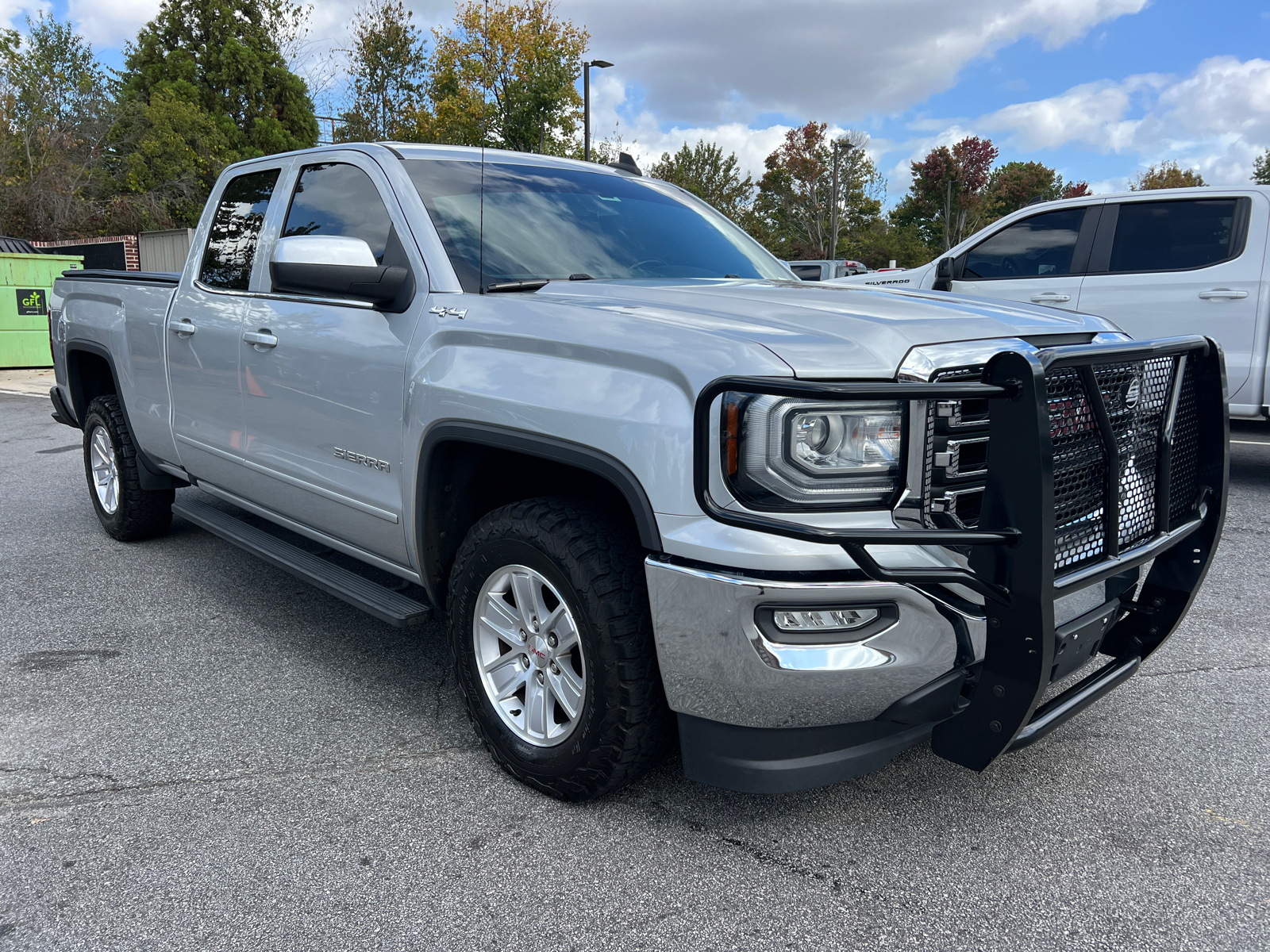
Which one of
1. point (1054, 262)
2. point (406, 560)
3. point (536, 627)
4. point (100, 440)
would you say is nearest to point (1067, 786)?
point (536, 627)

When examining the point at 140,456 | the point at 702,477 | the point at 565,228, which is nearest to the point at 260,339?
the point at 565,228

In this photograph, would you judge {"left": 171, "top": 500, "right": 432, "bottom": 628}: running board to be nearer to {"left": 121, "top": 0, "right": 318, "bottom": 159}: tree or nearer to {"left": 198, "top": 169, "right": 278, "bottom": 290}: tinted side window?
{"left": 198, "top": 169, "right": 278, "bottom": 290}: tinted side window

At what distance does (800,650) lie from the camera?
2.12 meters

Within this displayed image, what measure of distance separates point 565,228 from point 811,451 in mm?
1662

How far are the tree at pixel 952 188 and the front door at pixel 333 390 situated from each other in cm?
5675

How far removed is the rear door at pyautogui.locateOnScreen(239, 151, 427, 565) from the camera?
10.2 ft

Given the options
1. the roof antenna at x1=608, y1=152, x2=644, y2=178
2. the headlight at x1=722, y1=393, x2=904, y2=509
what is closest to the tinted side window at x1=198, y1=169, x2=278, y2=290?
the roof antenna at x1=608, y1=152, x2=644, y2=178

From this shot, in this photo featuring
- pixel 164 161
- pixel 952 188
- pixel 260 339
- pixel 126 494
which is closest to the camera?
pixel 260 339

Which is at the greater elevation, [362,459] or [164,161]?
[164,161]

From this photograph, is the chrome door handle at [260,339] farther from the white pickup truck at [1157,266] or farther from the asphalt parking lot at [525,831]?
the white pickup truck at [1157,266]

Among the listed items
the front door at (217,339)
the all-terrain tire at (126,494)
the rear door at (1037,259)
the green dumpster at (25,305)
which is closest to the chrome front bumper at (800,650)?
the front door at (217,339)

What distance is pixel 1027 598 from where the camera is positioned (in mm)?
1979

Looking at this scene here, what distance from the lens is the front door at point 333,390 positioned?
310 centimetres

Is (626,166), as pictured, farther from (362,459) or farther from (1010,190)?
(1010,190)
